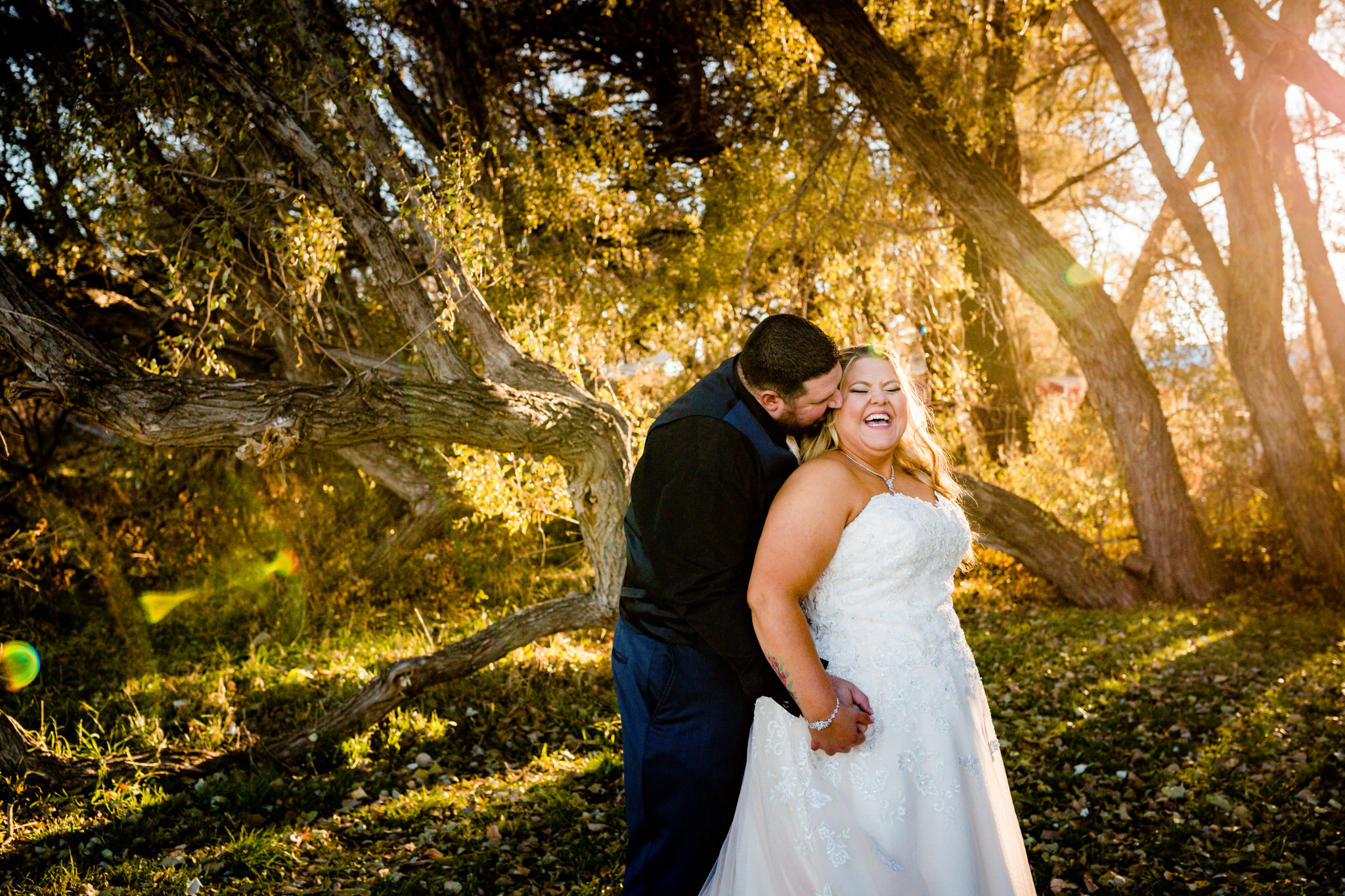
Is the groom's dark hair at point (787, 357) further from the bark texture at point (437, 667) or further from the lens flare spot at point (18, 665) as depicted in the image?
the lens flare spot at point (18, 665)

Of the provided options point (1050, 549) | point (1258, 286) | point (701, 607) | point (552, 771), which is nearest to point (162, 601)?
point (552, 771)

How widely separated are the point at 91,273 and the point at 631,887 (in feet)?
28.7

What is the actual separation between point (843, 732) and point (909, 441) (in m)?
1.10

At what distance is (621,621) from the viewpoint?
3.30 meters

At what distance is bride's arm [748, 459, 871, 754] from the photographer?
2.56 m

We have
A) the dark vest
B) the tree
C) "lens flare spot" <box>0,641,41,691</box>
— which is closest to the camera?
the dark vest

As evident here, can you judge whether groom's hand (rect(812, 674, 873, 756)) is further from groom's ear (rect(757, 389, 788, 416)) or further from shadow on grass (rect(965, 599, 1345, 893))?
shadow on grass (rect(965, 599, 1345, 893))

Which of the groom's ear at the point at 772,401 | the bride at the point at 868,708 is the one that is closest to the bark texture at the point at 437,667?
the bride at the point at 868,708

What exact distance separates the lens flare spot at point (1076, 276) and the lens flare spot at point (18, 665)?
33.9ft

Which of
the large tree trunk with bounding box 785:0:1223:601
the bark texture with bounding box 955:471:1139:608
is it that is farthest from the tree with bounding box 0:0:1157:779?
the bark texture with bounding box 955:471:1139:608

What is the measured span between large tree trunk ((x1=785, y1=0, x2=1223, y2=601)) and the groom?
652cm

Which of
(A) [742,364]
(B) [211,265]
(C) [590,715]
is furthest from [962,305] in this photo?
(A) [742,364]

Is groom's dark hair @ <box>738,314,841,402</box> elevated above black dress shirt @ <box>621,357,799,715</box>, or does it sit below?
above

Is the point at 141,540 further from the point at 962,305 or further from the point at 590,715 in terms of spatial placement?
the point at 962,305
